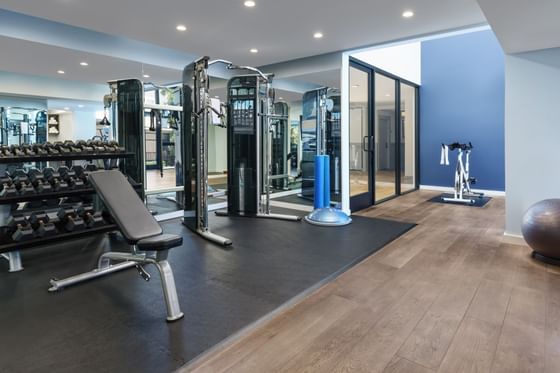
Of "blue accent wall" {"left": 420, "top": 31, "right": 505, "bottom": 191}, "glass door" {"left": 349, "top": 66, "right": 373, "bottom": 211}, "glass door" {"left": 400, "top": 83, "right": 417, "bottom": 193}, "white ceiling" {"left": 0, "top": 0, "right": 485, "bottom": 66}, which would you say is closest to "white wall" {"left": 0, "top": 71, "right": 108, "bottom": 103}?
"white ceiling" {"left": 0, "top": 0, "right": 485, "bottom": 66}

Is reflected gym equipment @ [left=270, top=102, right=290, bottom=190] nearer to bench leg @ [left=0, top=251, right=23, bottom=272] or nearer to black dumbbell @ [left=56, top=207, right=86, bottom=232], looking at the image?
black dumbbell @ [left=56, top=207, right=86, bottom=232]

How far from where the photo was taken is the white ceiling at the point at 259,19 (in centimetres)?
369

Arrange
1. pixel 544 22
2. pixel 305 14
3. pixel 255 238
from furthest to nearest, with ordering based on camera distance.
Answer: pixel 255 238
pixel 305 14
pixel 544 22

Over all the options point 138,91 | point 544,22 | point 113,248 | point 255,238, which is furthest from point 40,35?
point 544,22

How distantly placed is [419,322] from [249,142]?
407cm

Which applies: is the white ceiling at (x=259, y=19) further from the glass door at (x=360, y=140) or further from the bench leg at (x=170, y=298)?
the bench leg at (x=170, y=298)

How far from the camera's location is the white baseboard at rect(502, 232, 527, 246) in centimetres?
414

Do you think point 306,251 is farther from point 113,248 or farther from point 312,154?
point 312,154

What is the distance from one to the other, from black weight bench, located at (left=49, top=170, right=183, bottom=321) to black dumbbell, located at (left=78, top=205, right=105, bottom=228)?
0.61 meters

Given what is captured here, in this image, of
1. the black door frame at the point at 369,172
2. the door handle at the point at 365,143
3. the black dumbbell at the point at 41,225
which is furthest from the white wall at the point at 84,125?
the door handle at the point at 365,143

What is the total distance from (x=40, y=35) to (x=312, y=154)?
456cm

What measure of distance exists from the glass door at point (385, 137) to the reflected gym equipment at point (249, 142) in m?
2.17

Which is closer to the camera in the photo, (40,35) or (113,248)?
(113,248)

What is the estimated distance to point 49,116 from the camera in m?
4.61
